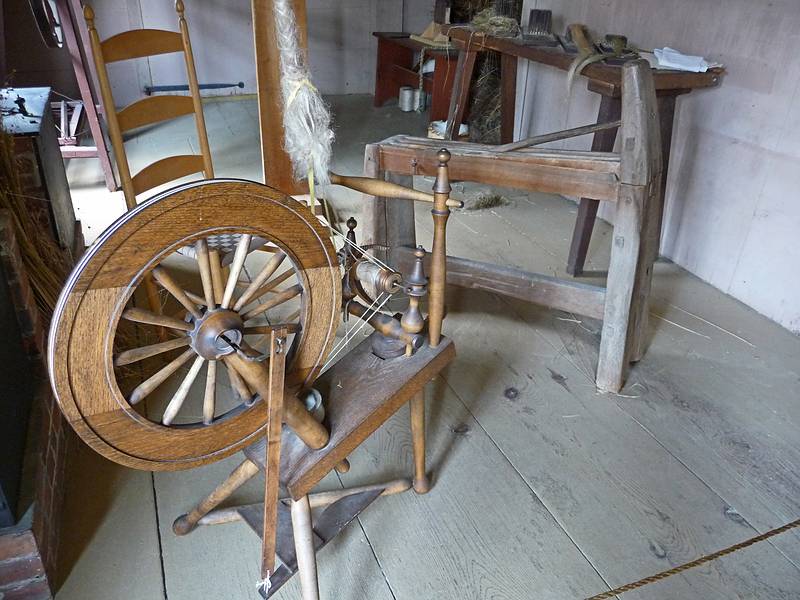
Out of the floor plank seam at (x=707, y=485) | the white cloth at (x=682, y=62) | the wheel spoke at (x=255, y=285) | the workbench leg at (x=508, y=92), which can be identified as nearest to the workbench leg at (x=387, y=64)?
the workbench leg at (x=508, y=92)

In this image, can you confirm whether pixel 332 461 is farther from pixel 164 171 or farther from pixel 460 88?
pixel 460 88

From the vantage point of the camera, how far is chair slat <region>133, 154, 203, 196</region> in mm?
2004

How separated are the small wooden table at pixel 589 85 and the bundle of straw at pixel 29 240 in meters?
Result: 1.74

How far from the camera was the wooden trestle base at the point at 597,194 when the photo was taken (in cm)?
178

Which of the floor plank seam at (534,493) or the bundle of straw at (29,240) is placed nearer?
the floor plank seam at (534,493)

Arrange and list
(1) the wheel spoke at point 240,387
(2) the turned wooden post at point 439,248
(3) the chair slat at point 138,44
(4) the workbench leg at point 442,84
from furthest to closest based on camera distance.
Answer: (4) the workbench leg at point 442,84
(3) the chair slat at point 138,44
(2) the turned wooden post at point 439,248
(1) the wheel spoke at point 240,387

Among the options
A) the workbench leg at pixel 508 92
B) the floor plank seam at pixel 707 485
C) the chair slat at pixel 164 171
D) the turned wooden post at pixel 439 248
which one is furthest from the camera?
the workbench leg at pixel 508 92

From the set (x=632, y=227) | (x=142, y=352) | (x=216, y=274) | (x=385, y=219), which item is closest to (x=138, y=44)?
(x=385, y=219)

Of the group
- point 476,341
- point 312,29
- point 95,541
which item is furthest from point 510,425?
point 312,29

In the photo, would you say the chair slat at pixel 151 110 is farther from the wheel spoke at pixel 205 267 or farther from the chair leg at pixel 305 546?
the chair leg at pixel 305 546

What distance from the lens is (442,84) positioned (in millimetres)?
4355

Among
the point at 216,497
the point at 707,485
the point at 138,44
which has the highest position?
the point at 138,44

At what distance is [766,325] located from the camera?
7.80ft

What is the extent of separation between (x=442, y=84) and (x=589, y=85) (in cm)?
202
